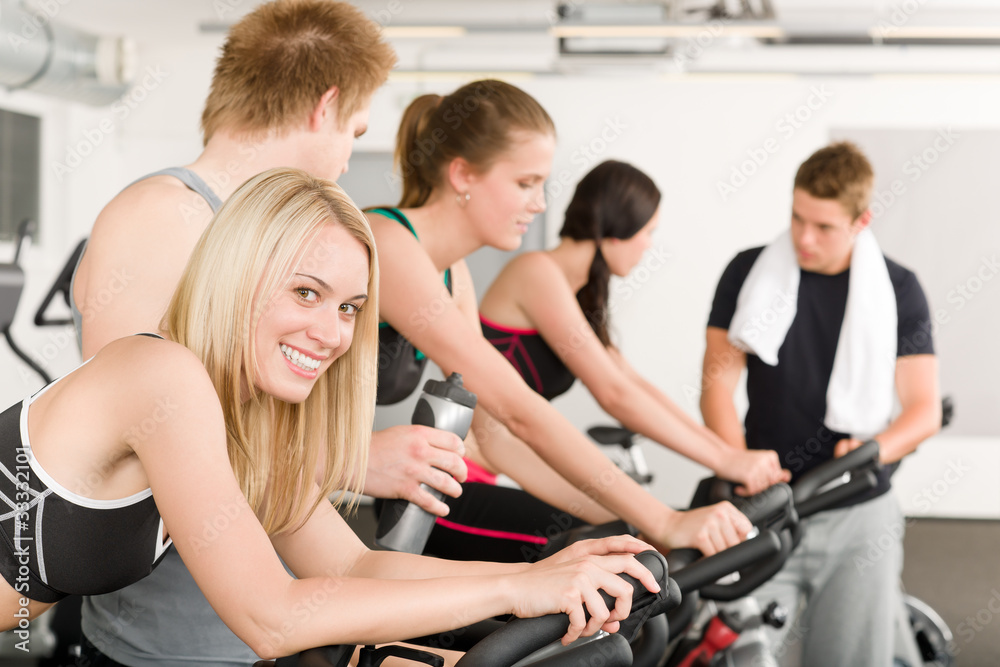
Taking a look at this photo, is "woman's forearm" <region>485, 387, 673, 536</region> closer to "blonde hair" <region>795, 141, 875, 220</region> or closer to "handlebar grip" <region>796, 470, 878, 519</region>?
"handlebar grip" <region>796, 470, 878, 519</region>

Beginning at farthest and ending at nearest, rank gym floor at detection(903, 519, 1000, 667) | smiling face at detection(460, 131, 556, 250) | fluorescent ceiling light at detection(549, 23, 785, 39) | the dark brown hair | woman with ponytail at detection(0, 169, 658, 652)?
gym floor at detection(903, 519, 1000, 667) → fluorescent ceiling light at detection(549, 23, 785, 39) → the dark brown hair → smiling face at detection(460, 131, 556, 250) → woman with ponytail at detection(0, 169, 658, 652)

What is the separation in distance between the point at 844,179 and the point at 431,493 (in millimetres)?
1583

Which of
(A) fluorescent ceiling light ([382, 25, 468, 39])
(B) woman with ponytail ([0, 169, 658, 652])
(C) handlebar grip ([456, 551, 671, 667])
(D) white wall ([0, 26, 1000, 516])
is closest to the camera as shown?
(C) handlebar grip ([456, 551, 671, 667])

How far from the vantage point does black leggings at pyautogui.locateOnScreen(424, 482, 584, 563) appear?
1.70 meters

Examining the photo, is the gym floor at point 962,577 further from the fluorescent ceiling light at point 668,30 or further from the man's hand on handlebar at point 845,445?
the fluorescent ceiling light at point 668,30

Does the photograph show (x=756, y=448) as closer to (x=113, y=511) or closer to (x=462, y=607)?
(x=462, y=607)

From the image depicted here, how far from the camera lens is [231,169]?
134 cm

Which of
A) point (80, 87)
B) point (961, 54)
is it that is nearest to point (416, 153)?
point (80, 87)

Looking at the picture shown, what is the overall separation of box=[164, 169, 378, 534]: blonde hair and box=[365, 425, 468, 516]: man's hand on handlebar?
1.3 inches

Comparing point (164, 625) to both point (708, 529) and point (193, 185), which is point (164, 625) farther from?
point (708, 529)

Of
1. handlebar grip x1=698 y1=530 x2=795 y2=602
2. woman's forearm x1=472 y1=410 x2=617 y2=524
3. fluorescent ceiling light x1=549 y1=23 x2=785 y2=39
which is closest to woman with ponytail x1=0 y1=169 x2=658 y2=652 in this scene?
handlebar grip x1=698 y1=530 x2=795 y2=602

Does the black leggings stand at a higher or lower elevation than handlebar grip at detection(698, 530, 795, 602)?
lower

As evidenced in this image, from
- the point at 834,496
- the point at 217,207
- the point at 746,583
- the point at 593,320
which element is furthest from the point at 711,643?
the point at 217,207

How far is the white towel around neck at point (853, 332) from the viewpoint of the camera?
228 centimetres
